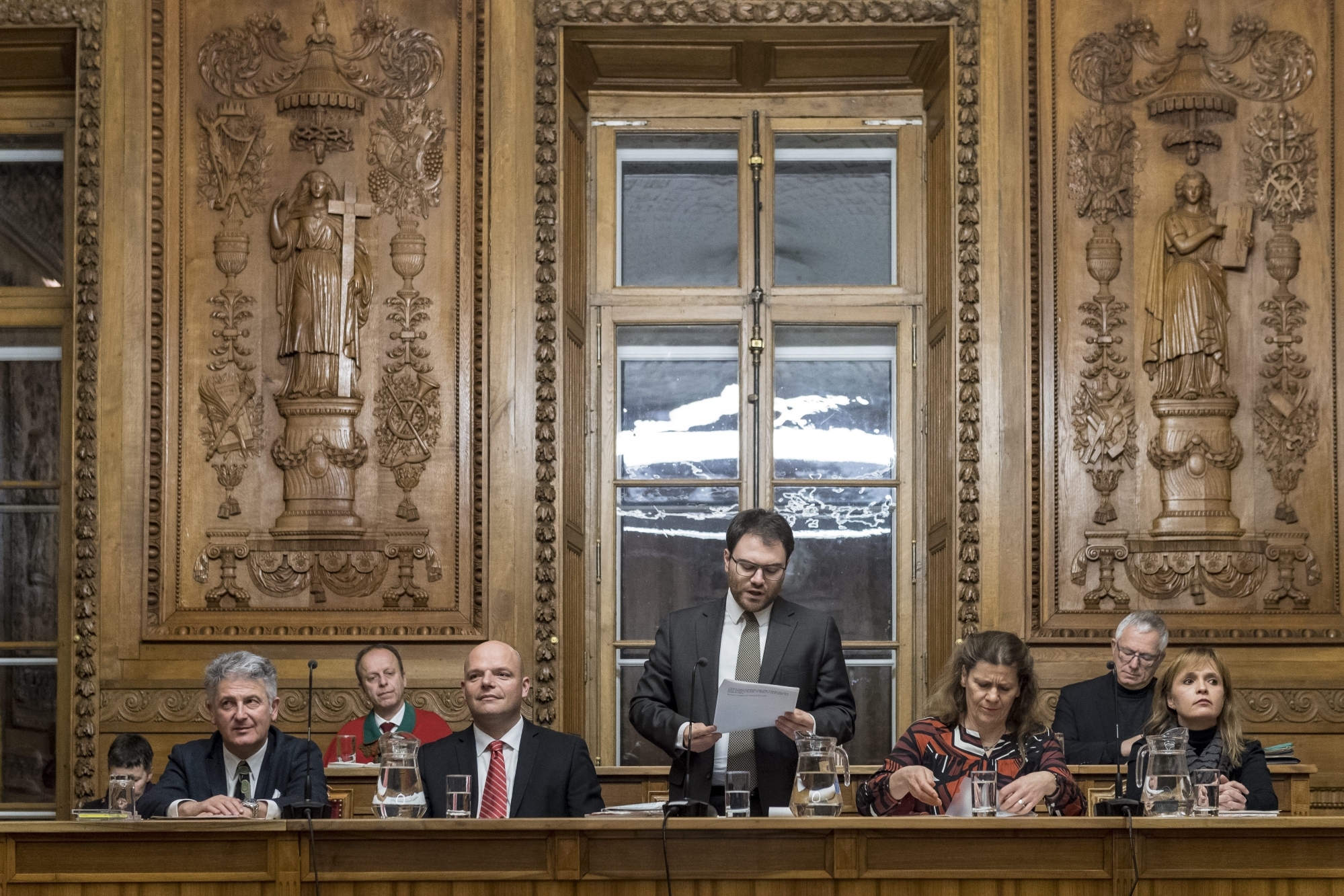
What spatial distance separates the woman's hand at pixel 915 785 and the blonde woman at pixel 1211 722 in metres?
0.81

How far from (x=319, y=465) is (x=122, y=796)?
3.08 m

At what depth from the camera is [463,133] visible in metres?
7.52

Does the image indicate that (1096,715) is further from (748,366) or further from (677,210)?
(677,210)

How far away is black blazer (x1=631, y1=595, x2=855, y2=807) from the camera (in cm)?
503

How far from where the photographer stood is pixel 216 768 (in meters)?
4.84

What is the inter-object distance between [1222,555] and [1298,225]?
58.2 inches

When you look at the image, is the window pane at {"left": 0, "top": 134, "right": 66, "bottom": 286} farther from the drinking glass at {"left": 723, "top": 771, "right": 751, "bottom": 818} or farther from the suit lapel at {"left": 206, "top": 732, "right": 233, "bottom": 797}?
the drinking glass at {"left": 723, "top": 771, "right": 751, "bottom": 818}

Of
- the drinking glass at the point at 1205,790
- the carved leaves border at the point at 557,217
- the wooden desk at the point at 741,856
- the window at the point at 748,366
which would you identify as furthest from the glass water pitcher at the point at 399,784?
the window at the point at 748,366

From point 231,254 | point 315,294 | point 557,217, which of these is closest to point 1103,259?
point 557,217

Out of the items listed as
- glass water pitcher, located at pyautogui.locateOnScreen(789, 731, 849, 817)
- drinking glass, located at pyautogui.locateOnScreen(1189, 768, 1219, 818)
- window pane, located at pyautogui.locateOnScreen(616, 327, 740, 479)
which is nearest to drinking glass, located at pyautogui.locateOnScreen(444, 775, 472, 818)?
glass water pitcher, located at pyautogui.locateOnScreen(789, 731, 849, 817)

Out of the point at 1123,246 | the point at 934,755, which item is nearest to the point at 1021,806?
the point at 934,755

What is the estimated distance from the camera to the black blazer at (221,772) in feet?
15.5

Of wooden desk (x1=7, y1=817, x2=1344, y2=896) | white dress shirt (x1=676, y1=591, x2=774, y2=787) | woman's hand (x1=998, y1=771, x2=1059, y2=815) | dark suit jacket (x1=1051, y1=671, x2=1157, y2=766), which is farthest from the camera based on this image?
dark suit jacket (x1=1051, y1=671, x2=1157, y2=766)

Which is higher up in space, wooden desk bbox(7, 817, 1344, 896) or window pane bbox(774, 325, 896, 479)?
window pane bbox(774, 325, 896, 479)
